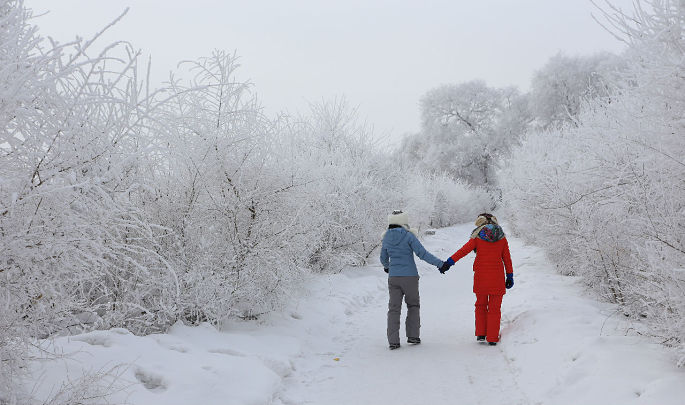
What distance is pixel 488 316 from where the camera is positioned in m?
6.48

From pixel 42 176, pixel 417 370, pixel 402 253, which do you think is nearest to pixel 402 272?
pixel 402 253

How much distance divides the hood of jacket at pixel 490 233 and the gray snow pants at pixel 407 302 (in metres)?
→ 1.10

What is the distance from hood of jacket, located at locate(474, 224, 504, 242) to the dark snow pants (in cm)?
78

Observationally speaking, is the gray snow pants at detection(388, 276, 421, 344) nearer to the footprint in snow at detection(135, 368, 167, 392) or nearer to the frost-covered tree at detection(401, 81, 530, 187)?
the footprint in snow at detection(135, 368, 167, 392)

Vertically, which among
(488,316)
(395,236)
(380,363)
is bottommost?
(380,363)

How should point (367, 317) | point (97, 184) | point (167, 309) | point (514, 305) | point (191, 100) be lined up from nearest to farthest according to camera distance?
point (97, 184), point (167, 309), point (191, 100), point (514, 305), point (367, 317)

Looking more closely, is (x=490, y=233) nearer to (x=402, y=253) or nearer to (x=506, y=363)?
(x=402, y=253)

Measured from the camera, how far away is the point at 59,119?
297 cm

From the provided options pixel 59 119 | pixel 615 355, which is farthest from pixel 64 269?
pixel 615 355

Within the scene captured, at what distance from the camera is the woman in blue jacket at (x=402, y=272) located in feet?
21.6

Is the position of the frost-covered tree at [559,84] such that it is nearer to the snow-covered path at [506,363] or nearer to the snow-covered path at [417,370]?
the snow-covered path at [506,363]

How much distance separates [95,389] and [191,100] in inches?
162

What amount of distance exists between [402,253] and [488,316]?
1421 millimetres

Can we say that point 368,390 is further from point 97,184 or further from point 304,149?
point 304,149
